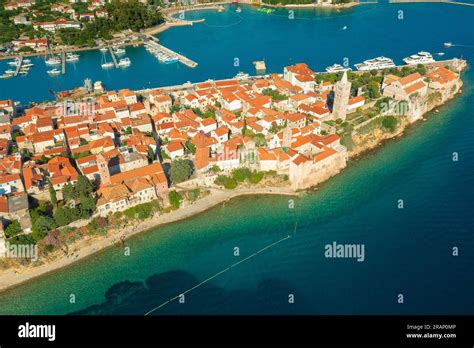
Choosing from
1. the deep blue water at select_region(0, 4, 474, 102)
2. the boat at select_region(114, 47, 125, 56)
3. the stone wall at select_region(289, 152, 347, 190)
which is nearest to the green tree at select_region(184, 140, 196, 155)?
the stone wall at select_region(289, 152, 347, 190)

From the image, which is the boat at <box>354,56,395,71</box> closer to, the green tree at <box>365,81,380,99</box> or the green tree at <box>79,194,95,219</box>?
the green tree at <box>365,81,380,99</box>

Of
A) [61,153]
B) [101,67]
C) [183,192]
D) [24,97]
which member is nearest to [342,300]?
[183,192]

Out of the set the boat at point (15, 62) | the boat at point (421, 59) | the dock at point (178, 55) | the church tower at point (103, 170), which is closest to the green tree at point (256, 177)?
the church tower at point (103, 170)

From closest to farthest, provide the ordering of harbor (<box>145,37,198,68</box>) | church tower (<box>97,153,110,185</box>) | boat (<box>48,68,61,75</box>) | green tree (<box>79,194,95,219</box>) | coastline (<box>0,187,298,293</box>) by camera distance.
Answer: coastline (<box>0,187,298,293</box>) < green tree (<box>79,194,95,219</box>) < church tower (<box>97,153,110,185</box>) < boat (<box>48,68,61,75</box>) < harbor (<box>145,37,198,68</box>)

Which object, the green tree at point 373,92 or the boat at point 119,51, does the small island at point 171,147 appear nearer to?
the green tree at point 373,92

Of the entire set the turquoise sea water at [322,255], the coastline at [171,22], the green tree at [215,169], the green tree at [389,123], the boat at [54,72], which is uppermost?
the coastline at [171,22]

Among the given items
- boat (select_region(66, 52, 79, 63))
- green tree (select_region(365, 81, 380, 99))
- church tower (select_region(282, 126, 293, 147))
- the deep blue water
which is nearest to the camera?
church tower (select_region(282, 126, 293, 147))

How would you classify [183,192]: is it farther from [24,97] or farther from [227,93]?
[24,97]

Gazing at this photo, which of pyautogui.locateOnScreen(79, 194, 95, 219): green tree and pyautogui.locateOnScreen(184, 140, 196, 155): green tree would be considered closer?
pyautogui.locateOnScreen(79, 194, 95, 219): green tree
